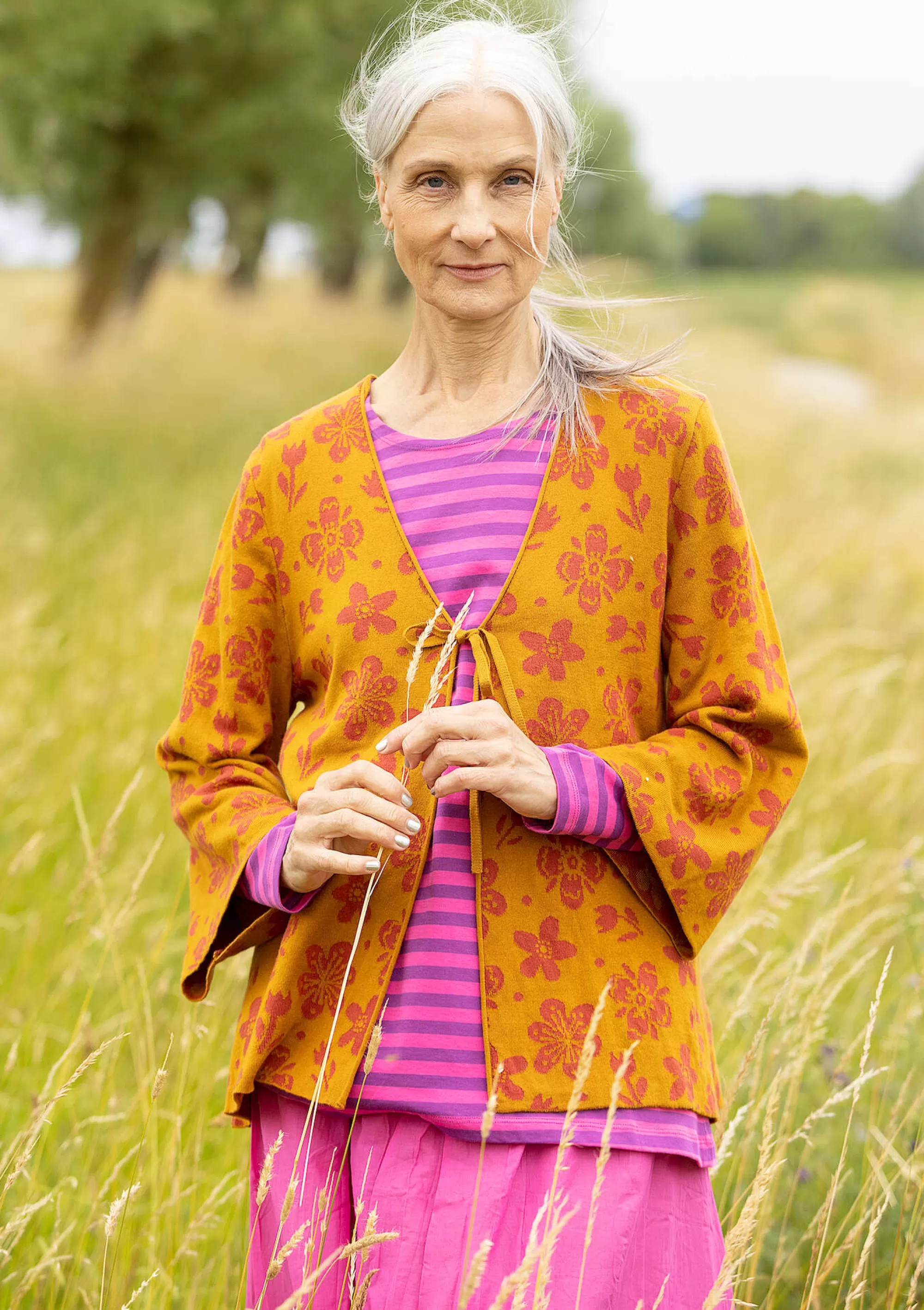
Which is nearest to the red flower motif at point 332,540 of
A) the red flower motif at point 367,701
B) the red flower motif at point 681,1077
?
the red flower motif at point 367,701

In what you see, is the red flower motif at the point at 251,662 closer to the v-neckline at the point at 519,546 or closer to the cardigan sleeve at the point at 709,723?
the v-neckline at the point at 519,546

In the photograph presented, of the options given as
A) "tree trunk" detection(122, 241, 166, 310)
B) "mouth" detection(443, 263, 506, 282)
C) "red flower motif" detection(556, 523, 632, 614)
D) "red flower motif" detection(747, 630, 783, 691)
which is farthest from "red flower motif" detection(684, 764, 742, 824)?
"tree trunk" detection(122, 241, 166, 310)

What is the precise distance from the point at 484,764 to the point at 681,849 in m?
0.28

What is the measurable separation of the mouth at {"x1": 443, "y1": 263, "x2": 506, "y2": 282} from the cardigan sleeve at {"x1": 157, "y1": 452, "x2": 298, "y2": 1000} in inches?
14.9

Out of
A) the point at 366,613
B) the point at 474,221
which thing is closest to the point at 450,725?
the point at 366,613

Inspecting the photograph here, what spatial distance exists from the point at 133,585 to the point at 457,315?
4.21 meters

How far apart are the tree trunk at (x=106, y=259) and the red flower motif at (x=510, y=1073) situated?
10.9 metres

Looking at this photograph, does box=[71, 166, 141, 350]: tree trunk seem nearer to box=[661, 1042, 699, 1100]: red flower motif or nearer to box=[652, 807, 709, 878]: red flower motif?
box=[652, 807, 709, 878]: red flower motif

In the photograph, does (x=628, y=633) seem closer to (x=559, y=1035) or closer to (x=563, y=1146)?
(x=559, y=1035)

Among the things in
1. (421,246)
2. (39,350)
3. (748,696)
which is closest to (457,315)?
(421,246)

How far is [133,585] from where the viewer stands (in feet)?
18.3

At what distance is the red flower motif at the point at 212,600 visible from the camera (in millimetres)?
1737

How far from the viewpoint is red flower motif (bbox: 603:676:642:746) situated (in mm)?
1554

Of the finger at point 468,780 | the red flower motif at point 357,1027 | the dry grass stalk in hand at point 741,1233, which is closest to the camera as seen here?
the dry grass stalk in hand at point 741,1233
